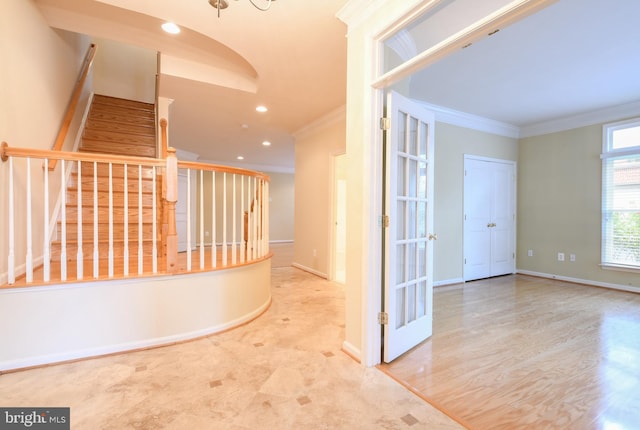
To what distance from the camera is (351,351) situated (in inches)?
85.7

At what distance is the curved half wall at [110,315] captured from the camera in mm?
1943

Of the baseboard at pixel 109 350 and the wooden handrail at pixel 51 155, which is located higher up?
the wooden handrail at pixel 51 155

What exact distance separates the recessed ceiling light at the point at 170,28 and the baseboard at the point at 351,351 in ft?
10.2

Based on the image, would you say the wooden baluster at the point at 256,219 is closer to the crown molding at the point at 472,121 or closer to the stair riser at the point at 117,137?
the stair riser at the point at 117,137

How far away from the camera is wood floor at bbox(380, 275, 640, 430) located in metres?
1.60

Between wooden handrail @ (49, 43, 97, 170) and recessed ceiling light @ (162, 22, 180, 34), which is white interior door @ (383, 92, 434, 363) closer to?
recessed ceiling light @ (162, 22, 180, 34)

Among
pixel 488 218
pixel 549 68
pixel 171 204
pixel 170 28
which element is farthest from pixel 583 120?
pixel 171 204

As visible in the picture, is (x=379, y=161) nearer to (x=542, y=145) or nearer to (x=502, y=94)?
(x=502, y=94)

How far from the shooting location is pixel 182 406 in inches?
63.0

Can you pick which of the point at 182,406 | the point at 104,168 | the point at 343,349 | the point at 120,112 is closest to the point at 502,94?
the point at 343,349

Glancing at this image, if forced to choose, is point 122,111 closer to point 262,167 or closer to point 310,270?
point 310,270

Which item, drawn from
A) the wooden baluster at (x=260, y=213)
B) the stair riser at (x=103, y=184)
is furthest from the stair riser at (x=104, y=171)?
the wooden baluster at (x=260, y=213)

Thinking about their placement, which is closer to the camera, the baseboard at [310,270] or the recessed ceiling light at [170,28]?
the recessed ceiling light at [170,28]

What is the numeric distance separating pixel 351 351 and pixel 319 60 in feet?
8.58
